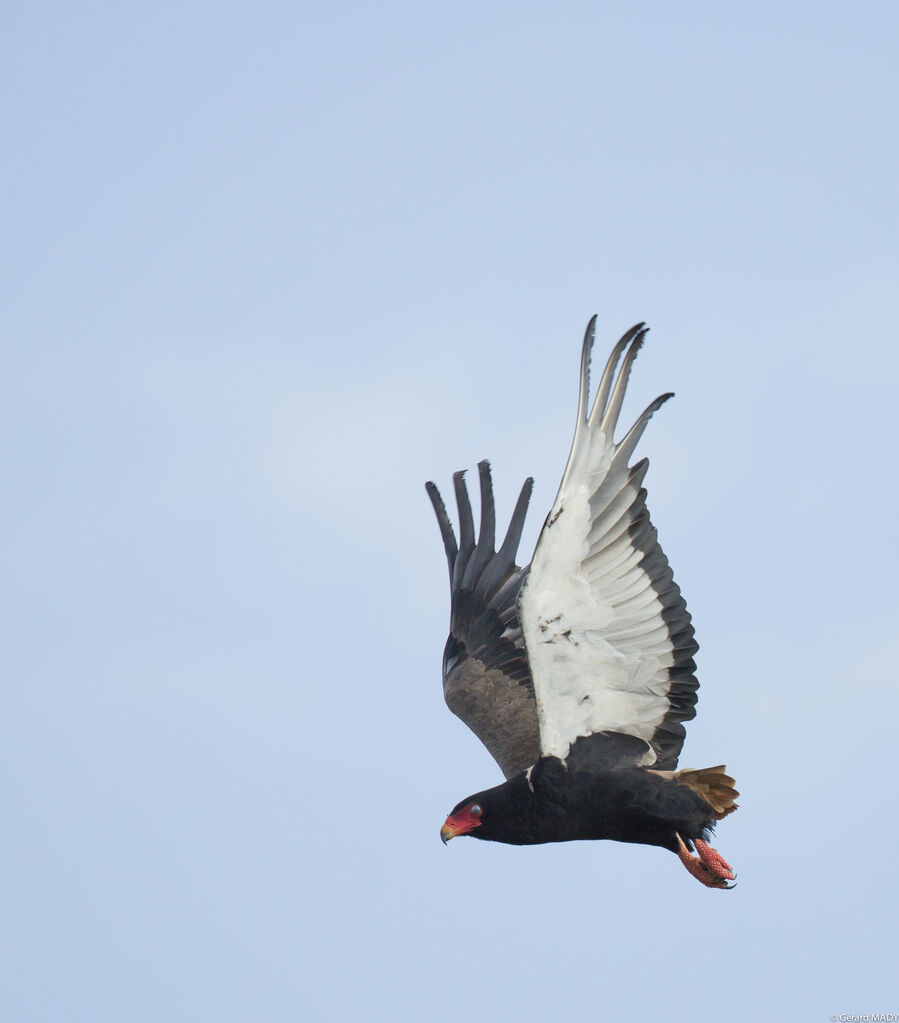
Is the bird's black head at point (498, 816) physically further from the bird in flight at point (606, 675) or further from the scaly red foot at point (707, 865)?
the scaly red foot at point (707, 865)

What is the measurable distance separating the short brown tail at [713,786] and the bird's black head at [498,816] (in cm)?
112

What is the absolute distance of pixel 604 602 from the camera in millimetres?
9750

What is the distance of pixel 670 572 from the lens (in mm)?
10000

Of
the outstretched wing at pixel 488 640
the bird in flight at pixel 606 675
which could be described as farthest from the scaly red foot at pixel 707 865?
the outstretched wing at pixel 488 640

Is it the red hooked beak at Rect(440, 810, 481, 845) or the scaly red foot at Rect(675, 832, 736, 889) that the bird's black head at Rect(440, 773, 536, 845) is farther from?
the scaly red foot at Rect(675, 832, 736, 889)

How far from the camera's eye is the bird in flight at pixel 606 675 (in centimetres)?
959

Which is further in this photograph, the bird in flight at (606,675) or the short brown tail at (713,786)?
the short brown tail at (713,786)

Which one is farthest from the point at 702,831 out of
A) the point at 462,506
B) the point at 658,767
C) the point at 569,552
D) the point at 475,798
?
the point at 462,506

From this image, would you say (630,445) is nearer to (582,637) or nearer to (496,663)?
(582,637)

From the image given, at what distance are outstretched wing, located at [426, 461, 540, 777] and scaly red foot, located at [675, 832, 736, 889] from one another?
201cm

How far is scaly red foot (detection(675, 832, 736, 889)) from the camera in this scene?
34.0ft

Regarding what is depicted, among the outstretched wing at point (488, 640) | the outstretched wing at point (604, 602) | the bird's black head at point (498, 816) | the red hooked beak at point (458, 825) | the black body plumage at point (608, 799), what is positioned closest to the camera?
the outstretched wing at point (604, 602)

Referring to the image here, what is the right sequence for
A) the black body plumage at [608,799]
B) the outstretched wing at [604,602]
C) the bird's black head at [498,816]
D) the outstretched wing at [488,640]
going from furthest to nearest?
the outstretched wing at [488,640] < the bird's black head at [498,816] < the black body plumage at [608,799] < the outstretched wing at [604,602]

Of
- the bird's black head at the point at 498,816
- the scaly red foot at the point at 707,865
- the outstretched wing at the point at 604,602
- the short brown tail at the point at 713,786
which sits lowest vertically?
the scaly red foot at the point at 707,865
